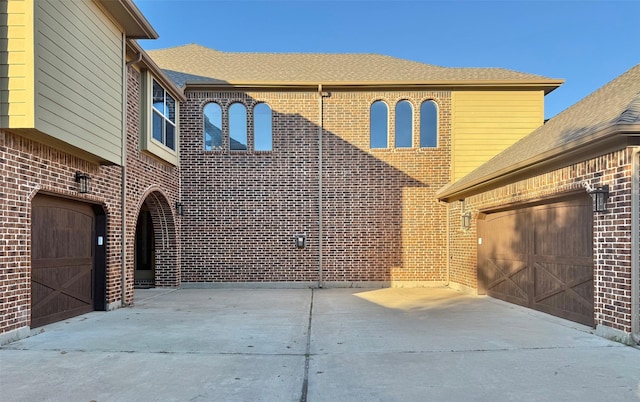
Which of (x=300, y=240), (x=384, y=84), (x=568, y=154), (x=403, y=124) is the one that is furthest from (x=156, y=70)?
(x=568, y=154)

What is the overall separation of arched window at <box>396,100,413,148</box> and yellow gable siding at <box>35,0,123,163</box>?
7707 millimetres

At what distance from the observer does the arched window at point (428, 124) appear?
12578 millimetres

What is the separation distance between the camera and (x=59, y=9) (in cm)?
637

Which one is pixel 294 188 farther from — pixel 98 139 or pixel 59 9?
pixel 59 9

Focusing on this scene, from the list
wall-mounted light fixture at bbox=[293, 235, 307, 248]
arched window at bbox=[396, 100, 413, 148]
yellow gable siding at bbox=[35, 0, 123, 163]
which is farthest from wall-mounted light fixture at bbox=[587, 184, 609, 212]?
yellow gable siding at bbox=[35, 0, 123, 163]

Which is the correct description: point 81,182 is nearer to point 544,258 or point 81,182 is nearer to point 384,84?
point 384,84

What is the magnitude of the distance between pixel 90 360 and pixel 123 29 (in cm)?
677

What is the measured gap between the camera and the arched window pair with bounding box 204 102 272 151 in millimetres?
12492

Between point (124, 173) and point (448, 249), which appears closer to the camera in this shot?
point (124, 173)

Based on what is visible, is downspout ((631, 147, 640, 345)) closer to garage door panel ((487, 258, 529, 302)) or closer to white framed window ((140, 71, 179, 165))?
garage door panel ((487, 258, 529, 302))

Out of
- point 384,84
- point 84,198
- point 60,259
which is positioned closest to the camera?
point 60,259

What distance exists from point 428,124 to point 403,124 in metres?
0.77

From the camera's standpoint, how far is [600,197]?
602 cm

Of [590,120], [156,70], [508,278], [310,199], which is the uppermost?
[156,70]
